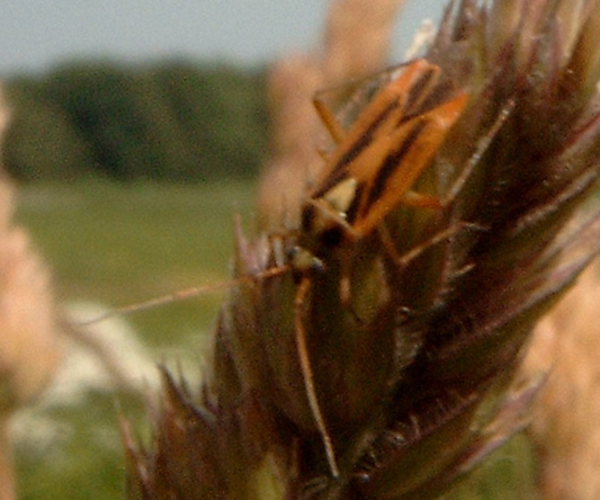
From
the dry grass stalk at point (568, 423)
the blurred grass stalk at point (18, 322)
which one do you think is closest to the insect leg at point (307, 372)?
the dry grass stalk at point (568, 423)

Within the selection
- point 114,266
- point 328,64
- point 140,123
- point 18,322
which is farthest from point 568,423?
Result: point 140,123

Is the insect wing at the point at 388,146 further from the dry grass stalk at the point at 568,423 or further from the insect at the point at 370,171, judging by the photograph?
the dry grass stalk at the point at 568,423

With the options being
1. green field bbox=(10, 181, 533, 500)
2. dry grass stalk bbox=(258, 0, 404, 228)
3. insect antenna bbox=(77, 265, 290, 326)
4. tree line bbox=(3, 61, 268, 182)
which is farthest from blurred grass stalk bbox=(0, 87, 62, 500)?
tree line bbox=(3, 61, 268, 182)

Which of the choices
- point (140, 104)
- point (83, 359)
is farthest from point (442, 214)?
point (140, 104)

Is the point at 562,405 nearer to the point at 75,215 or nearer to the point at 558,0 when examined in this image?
the point at 558,0

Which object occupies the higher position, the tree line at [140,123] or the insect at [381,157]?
the insect at [381,157]

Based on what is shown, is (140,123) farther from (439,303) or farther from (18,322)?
(439,303)

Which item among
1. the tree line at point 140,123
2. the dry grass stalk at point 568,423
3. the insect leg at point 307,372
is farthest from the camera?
the tree line at point 140,123
